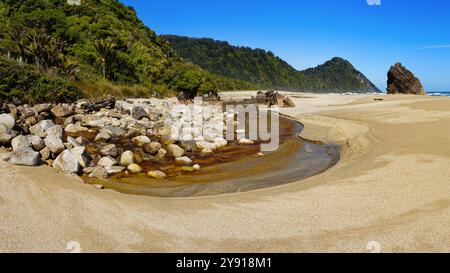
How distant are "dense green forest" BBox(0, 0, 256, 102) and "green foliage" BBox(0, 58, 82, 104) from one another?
5 cm

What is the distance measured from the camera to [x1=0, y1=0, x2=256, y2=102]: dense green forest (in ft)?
66.3

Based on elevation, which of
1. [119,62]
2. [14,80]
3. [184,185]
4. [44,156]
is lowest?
[184,185]

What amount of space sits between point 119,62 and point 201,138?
94.5 feet

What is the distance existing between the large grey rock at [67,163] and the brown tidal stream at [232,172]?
1.12ft

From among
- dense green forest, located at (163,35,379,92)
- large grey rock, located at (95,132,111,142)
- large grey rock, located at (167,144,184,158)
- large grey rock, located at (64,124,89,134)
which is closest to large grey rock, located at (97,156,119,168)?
large grey rock, located at (167,144,184,158)

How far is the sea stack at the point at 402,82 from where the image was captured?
4118cm

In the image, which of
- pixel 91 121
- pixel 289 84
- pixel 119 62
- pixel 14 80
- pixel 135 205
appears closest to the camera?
pixel 135 205

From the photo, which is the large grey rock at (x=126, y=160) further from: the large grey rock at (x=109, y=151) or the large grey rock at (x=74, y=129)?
the large grey rock at (x=74, y=129)

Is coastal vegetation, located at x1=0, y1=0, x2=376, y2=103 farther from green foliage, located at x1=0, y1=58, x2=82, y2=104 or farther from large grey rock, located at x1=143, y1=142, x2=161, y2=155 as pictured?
large grey rock, located at x1=143, y1=142, x2=161, y2=155

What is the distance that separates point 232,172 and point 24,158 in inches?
182
